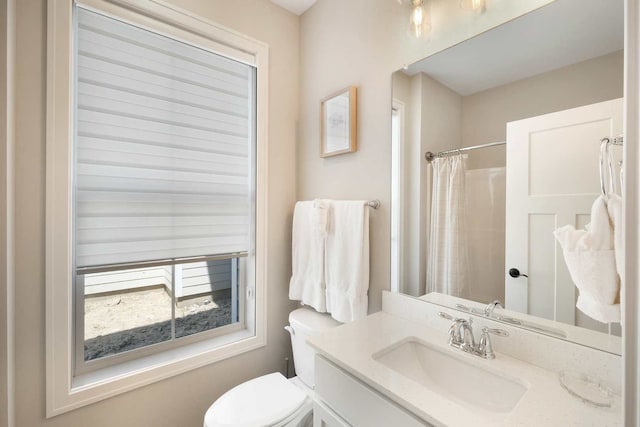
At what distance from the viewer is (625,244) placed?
38 centimetres

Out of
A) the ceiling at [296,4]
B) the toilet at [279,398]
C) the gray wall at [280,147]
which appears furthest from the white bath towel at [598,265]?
the ceiling at [296,4]

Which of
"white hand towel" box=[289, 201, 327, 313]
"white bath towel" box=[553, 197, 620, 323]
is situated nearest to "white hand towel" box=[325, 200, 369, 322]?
"white hand towel" box=[289, 201, 327, 313]

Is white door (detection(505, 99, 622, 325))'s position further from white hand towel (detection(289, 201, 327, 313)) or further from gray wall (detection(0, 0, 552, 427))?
white hand towel (detection(289, 201, 327, 313))

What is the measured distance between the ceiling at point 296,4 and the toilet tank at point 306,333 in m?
1.83

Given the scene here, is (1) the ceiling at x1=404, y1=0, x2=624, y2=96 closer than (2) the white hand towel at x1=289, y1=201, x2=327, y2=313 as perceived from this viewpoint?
Yes

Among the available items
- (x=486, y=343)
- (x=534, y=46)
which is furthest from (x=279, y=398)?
(x=534, y=46)

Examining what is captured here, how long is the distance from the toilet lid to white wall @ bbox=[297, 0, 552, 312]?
21.7 inches

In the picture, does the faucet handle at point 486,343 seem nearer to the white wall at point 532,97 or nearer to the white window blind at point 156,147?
the white wall at point 532,97

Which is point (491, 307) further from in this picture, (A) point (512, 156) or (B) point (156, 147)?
(B) point (156, 147)

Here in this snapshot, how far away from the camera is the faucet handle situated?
87 cm

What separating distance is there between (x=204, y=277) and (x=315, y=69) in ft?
4.58

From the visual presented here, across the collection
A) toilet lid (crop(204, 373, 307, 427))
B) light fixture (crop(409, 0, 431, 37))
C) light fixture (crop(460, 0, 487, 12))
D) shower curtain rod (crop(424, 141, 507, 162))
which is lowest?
toilet lid (crop(204, 373, 307, 427))

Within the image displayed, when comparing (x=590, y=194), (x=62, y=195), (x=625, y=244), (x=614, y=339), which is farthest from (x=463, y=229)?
(x=62, y=195)

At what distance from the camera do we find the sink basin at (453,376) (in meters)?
0.78
